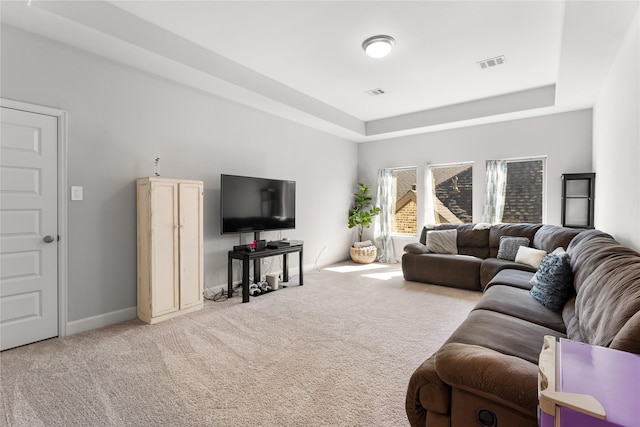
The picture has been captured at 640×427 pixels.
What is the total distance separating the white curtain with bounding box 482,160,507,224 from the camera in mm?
5250

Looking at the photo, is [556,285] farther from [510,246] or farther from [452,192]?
[452,192]

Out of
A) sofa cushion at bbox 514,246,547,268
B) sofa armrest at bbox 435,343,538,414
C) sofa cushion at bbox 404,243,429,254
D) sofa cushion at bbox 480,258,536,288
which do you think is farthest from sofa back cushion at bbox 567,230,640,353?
sofa cushion at bbox 404,243,429,254

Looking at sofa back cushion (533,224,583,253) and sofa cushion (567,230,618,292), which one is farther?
sofa back cushion (533,224,583,253)

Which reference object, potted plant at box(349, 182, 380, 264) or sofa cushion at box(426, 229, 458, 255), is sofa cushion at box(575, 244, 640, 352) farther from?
potted plant at box(349, 182, 380, 264)

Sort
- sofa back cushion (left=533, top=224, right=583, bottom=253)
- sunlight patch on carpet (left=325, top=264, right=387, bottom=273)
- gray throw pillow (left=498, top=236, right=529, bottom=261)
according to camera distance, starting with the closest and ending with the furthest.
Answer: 1. sofa back cushion (left=533, top=224, right=583, bottom=253)
2. gray throw pillow (left=498, top=236, right=529, bottom=261)
3. sunlight patch on carpet (left=325, top=264, right=387, bottom=273)

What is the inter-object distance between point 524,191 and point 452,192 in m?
1.15

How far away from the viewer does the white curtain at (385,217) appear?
6.48 meters

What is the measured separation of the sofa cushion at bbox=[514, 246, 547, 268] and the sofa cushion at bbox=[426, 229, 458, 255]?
3.15ft

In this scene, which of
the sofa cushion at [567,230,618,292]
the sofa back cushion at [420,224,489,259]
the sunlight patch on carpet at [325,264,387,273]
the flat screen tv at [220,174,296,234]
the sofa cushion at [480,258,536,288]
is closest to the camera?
the sofa cushion at [567,230,618,292]

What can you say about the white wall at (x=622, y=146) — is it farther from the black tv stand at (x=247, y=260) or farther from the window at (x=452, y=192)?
the black tv stand at (x=247, y=260)

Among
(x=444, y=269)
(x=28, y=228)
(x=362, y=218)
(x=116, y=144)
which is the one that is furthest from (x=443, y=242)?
(x=28, y=228)

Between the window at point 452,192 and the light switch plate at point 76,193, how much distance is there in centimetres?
541

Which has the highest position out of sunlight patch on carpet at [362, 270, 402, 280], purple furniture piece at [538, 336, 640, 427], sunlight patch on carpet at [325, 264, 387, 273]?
purple furniture piece at [538, 336, 640, 427]

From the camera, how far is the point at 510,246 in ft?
14.4
